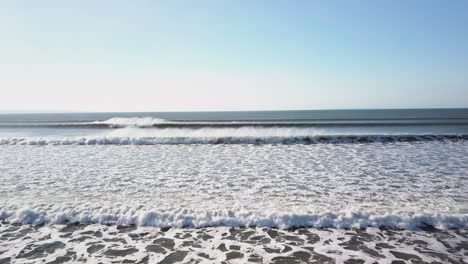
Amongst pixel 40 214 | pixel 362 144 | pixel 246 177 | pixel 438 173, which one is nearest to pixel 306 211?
pixel 246 177

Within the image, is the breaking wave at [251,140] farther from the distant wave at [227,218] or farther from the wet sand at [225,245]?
the wet sand at [225,245]

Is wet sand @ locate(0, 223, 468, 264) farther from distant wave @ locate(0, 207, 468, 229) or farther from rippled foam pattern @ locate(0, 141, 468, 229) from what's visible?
rippled foam pattern @ locate(0, 141, 468, 229)

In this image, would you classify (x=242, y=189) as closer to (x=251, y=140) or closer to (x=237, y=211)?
(x=237, y=211)

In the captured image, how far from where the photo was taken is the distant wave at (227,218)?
5090 millimetres

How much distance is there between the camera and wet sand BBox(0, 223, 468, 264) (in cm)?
401

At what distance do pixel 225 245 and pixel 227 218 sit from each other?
943 mm

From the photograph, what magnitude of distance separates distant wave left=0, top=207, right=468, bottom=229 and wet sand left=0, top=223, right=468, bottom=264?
0.19 m

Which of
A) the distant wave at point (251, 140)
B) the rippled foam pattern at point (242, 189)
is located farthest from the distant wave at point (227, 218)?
the distant wave at point (251, 140)

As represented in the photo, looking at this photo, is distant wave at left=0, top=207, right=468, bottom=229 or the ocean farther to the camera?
distant wave at left=0, top=207, right=468, bottom=229

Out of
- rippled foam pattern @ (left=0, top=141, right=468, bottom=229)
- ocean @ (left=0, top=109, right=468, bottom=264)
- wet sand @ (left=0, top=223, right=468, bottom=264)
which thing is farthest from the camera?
rippled foam pattern @ (left=0, top=141, right=468, bottom=229)

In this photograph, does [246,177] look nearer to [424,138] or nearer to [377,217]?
[377,217]

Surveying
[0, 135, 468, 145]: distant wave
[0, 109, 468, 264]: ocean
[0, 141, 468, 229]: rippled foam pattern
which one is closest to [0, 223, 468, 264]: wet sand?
[0, 109, 468, 264]: ocean

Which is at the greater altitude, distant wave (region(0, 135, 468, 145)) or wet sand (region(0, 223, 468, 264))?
distant wave (region(0, 135, 468, 145))

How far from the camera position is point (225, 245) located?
4.43 meters
